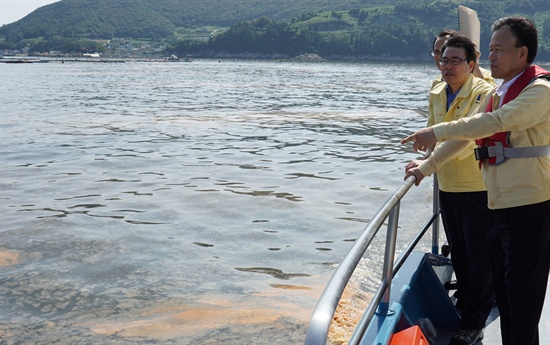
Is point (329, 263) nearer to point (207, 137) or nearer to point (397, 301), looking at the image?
point (397, 301)

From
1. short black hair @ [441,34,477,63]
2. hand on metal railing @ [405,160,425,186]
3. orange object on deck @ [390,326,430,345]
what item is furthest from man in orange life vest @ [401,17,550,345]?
short black hair @ [441,34,477,63]

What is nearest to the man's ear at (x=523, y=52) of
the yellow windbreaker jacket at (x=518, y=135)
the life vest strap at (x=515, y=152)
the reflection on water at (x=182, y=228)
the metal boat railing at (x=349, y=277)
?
the yellow windbreaker jacket at (x=518, y=135)

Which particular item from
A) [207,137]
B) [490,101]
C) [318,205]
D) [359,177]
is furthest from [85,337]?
[207,137]

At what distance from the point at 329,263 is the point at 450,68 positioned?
4921mm

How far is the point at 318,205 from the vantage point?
11.8m

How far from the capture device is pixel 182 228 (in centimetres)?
1032

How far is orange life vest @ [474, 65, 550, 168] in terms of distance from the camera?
3123 mm

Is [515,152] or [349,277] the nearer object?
[349,277]

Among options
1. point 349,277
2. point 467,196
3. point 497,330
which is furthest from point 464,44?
point 349,277

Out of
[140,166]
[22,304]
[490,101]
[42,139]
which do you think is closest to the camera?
[490,101]

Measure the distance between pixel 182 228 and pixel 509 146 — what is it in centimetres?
762

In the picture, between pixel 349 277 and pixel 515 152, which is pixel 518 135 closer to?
pixel 515 152

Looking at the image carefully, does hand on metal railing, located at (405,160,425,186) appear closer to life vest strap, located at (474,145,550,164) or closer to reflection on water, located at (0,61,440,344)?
life vest strap, located at (474,145,550,164)

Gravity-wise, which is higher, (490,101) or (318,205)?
(490,101)
